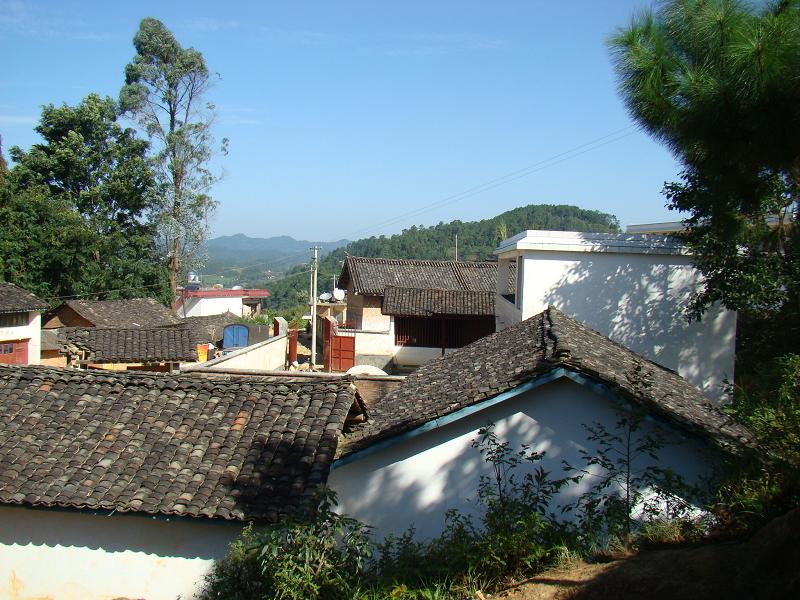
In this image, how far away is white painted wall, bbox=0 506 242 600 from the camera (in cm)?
716

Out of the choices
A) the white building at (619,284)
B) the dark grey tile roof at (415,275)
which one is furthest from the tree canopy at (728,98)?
the dark grey tile roof at (415,275)

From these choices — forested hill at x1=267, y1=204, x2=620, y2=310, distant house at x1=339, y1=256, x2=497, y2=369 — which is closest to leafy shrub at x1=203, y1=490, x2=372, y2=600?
distant house at x1=339, y1=256, x2=497, y2=369

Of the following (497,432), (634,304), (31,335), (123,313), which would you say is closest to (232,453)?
(497,432)

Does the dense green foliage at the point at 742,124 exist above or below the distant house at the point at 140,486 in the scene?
above

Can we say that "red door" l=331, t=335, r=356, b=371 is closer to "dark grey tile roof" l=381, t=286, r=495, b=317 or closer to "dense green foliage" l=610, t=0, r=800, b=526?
"dark grey tile roof" l=381, t=286, r=495, b=317

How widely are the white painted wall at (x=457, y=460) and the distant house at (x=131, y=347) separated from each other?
1352cm

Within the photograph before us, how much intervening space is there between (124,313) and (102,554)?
79.1ft

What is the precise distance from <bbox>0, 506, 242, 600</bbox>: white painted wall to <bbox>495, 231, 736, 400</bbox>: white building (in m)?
11.3

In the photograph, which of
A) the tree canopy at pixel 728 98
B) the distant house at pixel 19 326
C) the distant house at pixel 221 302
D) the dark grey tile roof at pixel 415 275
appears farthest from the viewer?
the distant house at pixel 221 302

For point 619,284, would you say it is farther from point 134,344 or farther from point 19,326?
point 19,326

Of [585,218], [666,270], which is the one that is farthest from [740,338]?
[585,218]

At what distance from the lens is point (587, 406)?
7.71 m

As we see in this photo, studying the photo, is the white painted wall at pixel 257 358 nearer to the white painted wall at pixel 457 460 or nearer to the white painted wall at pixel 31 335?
the white painted wall at pixel 457 460

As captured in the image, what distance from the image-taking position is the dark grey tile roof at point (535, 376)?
748 cm
